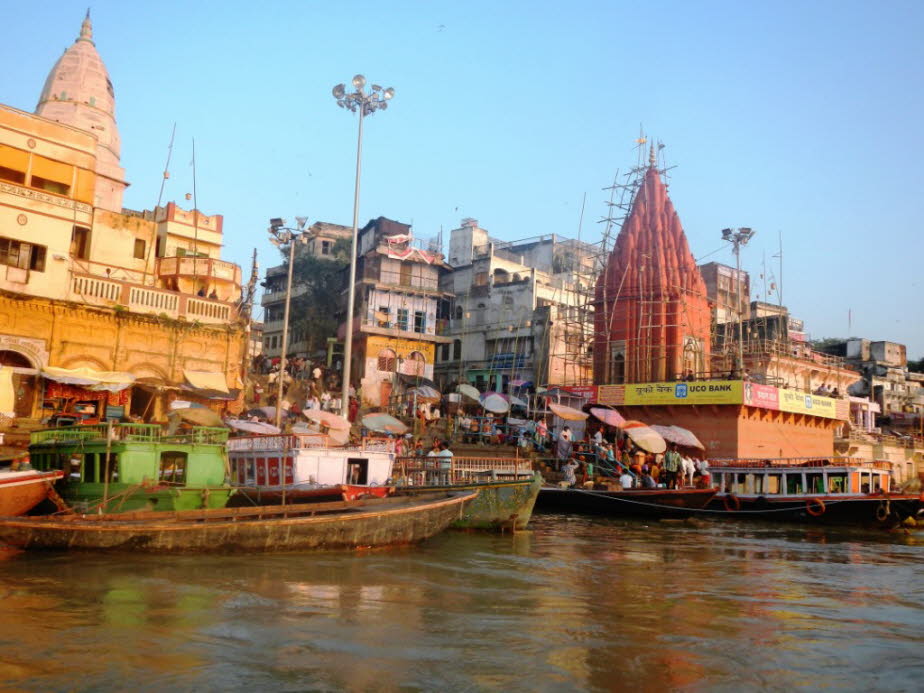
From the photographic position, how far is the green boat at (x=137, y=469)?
14062 mm

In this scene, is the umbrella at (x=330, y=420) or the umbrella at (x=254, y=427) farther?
the umbrella at (x=330, y=420)

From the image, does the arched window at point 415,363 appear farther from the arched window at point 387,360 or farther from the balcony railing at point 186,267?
the balcony railing at point 186,267

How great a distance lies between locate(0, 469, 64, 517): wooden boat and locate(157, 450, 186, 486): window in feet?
5.64

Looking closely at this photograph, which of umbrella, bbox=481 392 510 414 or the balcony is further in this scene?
umbrella, bbox=481 392 510 414

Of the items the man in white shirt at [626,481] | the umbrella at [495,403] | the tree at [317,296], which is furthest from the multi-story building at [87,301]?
the tree at [317,296]

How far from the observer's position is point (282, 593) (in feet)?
33.0

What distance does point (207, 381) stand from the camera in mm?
23906

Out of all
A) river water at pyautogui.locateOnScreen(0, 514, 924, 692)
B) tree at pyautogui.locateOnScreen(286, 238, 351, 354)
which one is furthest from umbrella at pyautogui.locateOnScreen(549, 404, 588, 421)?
tree at pyautogui.locateOnScreen(286, 238, 351, 354)

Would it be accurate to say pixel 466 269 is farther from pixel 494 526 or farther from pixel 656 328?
pixel 494 526

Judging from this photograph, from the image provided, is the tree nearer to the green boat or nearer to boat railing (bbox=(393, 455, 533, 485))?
boat railing (bbox=(393, 455, 533, 485))

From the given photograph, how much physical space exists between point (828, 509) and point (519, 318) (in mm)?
21226

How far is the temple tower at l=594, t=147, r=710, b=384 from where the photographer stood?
3416cm

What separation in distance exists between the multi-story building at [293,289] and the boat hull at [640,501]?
83.4 feet

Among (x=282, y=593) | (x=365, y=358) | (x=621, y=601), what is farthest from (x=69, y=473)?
(x=365, y=358)
